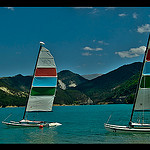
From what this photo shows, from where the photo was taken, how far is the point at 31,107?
4356 centimetres

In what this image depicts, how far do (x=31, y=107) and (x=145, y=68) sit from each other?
23699 millimetres

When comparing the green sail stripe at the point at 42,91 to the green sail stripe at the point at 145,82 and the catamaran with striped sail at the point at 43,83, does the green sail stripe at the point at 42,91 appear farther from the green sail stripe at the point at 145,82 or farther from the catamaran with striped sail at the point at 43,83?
the green sail stripe at the point at 145,82

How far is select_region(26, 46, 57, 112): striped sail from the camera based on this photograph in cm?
4234

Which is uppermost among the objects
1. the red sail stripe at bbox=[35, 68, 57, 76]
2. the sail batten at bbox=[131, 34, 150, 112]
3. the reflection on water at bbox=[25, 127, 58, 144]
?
the red sail stripe at bbox=[35, 68, 57, 76]

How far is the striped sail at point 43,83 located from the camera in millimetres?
42344

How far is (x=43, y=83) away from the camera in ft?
140

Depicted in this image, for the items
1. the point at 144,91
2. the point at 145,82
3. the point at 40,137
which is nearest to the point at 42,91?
the point at 40,137

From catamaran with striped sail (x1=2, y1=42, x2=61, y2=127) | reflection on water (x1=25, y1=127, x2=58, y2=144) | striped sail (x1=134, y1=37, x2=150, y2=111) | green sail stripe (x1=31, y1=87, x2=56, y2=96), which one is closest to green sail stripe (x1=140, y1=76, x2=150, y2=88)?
striped sail (x1=134, y1=37, x2=150, y2=111)

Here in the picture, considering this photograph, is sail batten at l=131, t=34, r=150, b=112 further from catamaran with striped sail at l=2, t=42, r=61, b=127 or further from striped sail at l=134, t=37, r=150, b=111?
catamaran with striped sail at l=2, t=42, r=61, b=127

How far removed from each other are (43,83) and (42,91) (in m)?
1.65

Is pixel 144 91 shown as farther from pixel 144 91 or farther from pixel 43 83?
pixel 43 83

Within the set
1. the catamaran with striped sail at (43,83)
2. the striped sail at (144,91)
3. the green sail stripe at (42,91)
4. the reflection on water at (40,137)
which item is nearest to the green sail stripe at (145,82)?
the striped sail at (144,91)
